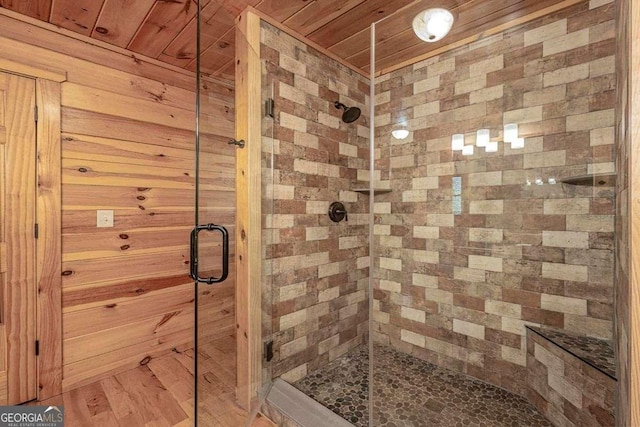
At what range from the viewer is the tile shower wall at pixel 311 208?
1.67m

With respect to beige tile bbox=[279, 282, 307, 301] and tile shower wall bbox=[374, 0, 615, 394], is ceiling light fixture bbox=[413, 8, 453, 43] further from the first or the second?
beige tile bbox=[279, 282, 307, 301]

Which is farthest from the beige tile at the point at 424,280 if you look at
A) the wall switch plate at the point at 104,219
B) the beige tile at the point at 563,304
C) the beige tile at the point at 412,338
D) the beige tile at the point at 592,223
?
the wall switch plate at the point at 104,219

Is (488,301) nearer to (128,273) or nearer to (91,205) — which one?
(128,273)

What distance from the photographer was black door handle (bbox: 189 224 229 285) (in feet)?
3.94

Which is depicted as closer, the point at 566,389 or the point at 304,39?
the point at 566,389

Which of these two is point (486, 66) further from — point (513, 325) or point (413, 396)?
point (413, 396)

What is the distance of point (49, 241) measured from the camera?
173 centimetres

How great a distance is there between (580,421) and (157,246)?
272cm

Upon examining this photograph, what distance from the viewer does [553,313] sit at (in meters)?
1.52

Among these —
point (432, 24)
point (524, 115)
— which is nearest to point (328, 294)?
point (524, 115)

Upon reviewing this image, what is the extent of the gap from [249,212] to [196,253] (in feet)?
1.27

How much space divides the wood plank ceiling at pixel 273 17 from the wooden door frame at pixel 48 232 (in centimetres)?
40

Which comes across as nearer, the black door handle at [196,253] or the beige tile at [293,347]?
the black door handle at [196,253]

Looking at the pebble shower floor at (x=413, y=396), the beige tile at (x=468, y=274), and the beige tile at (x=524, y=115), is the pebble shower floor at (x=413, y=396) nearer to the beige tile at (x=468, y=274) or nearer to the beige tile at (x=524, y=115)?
the beige tile at (x=468, y=274)
